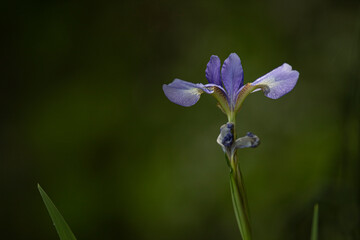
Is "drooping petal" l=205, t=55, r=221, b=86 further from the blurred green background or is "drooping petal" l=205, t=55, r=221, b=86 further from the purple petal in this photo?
the blurred green background

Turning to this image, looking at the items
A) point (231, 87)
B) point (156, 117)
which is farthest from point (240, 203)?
point (156, 117)

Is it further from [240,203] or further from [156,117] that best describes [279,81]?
[156,117]

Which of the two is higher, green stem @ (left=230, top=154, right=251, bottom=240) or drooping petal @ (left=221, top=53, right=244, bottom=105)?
drooping petal @ (left=221, top=53, right=244, bottom=105)

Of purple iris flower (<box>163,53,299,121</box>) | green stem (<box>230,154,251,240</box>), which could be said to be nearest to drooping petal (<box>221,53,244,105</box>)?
purple iris flower (<box>163,53,299,121</box>)

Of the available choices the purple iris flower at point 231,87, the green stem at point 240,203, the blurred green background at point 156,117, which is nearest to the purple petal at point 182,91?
the purple iris flower at point 231,87

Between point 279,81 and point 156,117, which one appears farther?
point 156,117

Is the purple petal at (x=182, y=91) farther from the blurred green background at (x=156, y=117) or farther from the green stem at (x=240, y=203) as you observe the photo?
the blurred green background at (x=156, y=117)

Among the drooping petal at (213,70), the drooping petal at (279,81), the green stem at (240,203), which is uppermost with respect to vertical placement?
the drooping petal at (213,70)

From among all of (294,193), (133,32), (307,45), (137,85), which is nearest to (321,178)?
(294,193)
